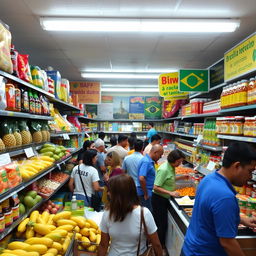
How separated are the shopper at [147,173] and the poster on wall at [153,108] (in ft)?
→ 24.9

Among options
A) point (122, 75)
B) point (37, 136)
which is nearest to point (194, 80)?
point (37, 136)

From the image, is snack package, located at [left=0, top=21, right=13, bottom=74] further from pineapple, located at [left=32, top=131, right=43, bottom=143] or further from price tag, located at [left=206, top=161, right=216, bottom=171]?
price tag, located at [left=206, top=161, right=216, bottom=171]

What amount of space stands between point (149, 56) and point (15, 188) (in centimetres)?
518

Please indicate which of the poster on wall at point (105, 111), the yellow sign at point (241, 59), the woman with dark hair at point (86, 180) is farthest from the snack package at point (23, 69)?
the poster on wall at point (105, 111)

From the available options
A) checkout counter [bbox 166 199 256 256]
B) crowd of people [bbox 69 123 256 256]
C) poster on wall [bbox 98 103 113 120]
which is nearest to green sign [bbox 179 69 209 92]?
checkout counter [bbox 166 199 256 256]

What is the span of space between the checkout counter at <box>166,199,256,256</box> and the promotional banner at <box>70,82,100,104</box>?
17.6ft

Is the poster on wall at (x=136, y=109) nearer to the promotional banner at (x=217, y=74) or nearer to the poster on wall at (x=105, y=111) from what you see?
the poster on wall at (x=105, y=111)

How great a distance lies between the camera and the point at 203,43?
18.3 feet

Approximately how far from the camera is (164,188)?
13.3ft

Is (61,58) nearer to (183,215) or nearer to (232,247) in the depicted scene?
(183,215)

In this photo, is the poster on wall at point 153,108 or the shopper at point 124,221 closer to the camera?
the shopper at point 124,221

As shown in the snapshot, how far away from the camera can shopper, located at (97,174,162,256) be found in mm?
2018

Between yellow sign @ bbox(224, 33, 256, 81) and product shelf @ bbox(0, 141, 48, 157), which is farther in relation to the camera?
yellow sign @ bbox(224, 33, 256, 81)

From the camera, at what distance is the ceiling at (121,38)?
393 centimetres
